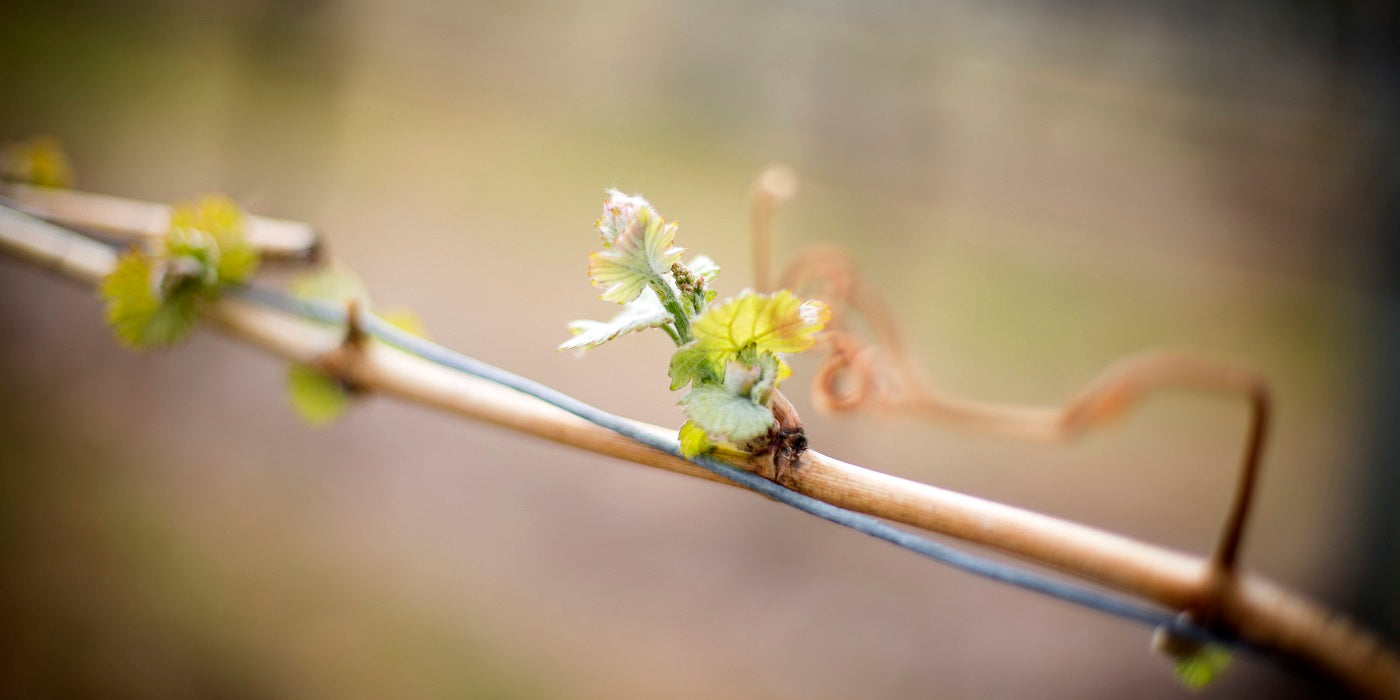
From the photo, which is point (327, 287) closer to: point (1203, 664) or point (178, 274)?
point (178, 274)

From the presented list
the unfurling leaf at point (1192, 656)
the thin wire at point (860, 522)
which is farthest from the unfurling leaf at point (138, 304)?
the unfurling leaf at point (1192, 656)

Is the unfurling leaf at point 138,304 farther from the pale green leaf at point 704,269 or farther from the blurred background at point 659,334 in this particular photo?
the blurred background at point 659,334

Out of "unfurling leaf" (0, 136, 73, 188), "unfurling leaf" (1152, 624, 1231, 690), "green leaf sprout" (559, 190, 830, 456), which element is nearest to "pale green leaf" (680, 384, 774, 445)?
"green leaf sprout" (559, 190, 830, 456)

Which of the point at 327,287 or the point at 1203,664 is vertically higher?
the point at 327,287

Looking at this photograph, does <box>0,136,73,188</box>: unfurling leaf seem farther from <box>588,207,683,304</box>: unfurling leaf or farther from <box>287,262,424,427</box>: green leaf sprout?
<box>588,207,683,304</box>: unfurling leaf

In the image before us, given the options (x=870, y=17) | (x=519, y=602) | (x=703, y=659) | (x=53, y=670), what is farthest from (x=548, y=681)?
(x=870, y=17)

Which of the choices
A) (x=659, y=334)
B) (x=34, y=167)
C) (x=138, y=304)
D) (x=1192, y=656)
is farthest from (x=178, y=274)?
(x=659, y=334)
